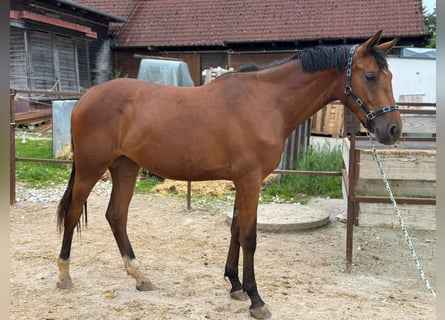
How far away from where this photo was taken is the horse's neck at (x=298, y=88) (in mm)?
3025

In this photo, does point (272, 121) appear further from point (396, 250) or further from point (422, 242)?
point (422, 242)

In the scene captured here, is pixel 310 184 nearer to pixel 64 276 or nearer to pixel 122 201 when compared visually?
pixel 122 201

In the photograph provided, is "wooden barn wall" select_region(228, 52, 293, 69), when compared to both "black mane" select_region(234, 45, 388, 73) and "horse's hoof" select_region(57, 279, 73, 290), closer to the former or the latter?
"black mane" select_region(234, 45, 388, 73)

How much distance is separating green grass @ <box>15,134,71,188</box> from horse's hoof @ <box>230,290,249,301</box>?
477 cm

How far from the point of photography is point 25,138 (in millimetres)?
9961

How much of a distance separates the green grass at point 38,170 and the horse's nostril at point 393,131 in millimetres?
5751

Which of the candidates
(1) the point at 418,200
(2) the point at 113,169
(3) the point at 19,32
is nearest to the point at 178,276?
(2) the point at 113,169

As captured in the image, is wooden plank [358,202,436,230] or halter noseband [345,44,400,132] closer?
halter noseband [345,44,400,132]

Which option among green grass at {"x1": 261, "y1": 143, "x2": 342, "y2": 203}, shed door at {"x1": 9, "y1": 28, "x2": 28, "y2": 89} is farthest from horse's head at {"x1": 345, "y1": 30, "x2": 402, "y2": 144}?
shed door at {"x1": 9, "y1": 28, "x2": 28, "y2": 89}

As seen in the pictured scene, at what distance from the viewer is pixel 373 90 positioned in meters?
2.87

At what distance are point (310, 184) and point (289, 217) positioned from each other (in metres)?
1.66

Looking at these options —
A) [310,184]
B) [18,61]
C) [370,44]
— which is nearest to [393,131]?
[370,44]

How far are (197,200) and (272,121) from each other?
3.62 meters

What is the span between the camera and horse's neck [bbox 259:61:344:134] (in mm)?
3025
